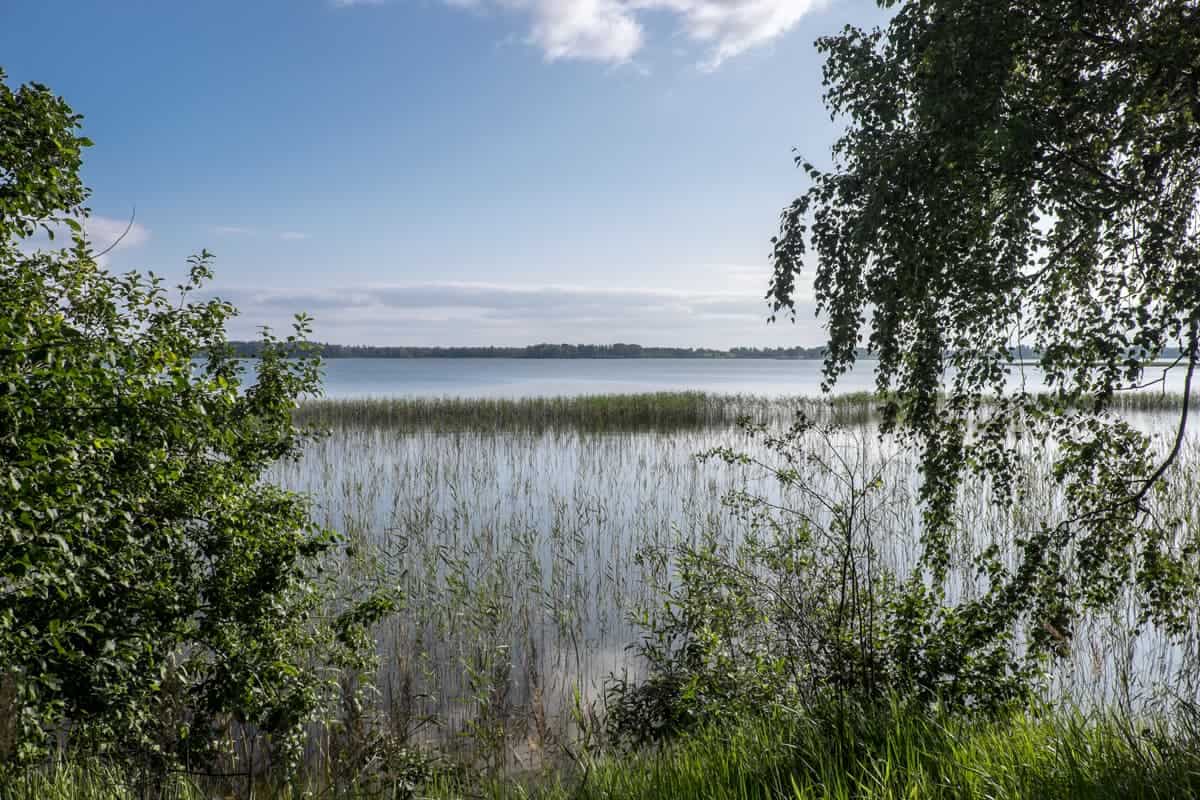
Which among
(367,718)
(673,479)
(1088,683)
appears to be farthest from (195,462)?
(673,479)

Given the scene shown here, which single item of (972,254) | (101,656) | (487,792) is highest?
(972,254)

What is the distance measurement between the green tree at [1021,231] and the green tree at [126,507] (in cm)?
380

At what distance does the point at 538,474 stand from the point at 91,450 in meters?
13.6

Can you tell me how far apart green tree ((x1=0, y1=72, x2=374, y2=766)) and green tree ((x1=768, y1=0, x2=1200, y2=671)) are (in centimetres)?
380

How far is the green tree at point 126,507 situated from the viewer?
3125mm

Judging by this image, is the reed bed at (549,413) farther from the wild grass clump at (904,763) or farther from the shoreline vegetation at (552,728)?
the wild grass clump at (904,763)

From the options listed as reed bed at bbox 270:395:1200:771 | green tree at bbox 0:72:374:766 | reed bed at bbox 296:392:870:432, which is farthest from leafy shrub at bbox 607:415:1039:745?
reed bed at bbox 296:392:870:432

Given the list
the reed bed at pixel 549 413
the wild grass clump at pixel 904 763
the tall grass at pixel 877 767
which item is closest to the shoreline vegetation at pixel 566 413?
the reed bed at pixel 549 413

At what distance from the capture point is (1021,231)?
14.9ft

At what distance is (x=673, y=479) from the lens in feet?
51.6

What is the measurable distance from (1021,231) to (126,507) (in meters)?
5.61

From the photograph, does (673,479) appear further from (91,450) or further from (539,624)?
(91,450)

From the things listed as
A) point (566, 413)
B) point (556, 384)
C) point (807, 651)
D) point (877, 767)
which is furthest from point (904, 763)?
point (556, 384)

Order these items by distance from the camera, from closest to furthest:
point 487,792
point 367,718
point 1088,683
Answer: point 487,792 → point 367,718 → point 1088,683
